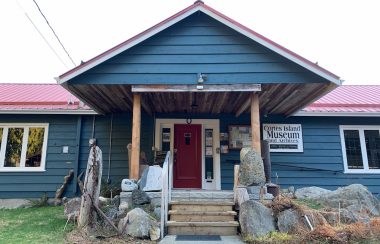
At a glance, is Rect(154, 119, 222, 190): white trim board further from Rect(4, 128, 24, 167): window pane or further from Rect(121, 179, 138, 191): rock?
Rect(4, 128, 24, 167): window pane

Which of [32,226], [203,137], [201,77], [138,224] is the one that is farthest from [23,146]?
[201,77]

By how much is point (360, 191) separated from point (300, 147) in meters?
2.66

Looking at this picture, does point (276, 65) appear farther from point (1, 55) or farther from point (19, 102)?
point (1, 55)

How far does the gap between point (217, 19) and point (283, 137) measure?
4.16 meters

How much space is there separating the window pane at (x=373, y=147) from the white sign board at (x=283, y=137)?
6.81ft

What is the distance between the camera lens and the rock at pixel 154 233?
4.64 m

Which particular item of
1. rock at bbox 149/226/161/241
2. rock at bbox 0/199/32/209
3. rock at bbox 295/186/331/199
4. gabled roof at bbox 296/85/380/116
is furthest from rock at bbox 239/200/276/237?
rock at bbox 0/199/32/209

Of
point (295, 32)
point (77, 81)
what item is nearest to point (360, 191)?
point (77, 81)

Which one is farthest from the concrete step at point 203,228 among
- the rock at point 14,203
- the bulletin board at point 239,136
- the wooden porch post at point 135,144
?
the rock at point 14,203

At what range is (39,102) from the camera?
885 cm

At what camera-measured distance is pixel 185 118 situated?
870cm

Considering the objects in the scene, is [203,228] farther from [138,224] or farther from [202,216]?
[138,224]

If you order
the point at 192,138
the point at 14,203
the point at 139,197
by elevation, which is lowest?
the point at 14,203

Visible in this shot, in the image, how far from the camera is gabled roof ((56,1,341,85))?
5992 millimetres
